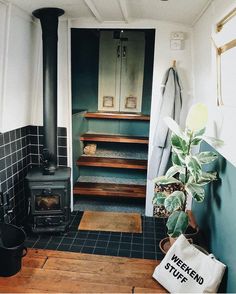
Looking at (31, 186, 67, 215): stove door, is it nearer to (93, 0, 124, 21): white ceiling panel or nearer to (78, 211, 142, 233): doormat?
(78, 211, 142, 233): doormat

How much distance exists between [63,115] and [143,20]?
138 cm

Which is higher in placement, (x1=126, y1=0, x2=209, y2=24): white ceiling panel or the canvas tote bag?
(x1=126, y1=0, x2=209, y2=24): white ceiling panel

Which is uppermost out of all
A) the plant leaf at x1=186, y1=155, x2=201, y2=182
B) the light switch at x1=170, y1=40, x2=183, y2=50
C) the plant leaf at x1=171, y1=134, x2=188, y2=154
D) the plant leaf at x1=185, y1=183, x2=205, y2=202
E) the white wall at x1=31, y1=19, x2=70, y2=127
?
the light switch at x1=170, y1=40, x2=183, y2=50

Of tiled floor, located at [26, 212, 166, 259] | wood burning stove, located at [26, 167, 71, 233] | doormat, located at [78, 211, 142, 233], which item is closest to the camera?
tiled floor, located at [26, 212, 166, 259]

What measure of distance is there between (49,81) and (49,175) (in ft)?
3.16

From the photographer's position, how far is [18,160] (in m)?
3.00

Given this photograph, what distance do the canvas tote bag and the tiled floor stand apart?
1.65 ft

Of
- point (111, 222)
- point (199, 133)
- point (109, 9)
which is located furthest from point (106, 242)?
point (109, 9)

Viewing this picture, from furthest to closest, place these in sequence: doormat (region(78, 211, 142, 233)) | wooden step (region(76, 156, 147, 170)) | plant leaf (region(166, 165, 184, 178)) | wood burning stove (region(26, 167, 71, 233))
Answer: wooden step (region(76, 156, 147, 170)), doormat (region(78, 211, 142, 233)), wood burning stove (region(26, 167, 71, 233)), plant leaf (region(166, 165, 184, 178))

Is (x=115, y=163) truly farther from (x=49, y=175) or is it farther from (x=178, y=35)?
(x=178, y=35)

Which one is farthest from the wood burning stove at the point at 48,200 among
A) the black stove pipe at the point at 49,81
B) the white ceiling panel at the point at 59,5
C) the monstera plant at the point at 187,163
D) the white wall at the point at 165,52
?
the white ceiling panel at the point at 59,5

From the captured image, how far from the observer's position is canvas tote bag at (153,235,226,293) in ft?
6.03

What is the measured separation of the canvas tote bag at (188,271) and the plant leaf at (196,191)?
34 cm

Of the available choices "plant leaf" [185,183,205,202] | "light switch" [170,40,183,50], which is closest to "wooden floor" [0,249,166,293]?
"plant leaf" [185,183,205,202]
